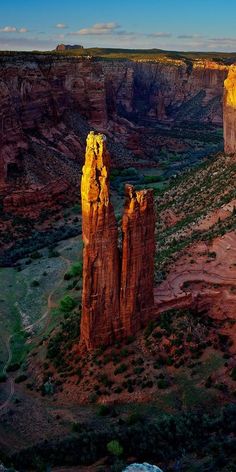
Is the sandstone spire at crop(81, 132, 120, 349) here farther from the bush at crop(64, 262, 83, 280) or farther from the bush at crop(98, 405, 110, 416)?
the bush at crop(64, 262, 83, 280)

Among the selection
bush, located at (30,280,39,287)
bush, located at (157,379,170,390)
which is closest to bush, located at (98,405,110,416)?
bush, located at (157,379,170,390)

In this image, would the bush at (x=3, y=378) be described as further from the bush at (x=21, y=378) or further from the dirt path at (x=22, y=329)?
the bush at (x=21, y=378)

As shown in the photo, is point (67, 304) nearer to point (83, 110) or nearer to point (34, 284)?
point (34, 284)

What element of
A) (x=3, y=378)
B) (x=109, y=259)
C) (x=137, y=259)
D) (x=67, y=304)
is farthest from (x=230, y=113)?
(x=3, y=378)

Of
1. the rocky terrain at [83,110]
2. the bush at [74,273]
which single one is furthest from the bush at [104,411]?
the rocky terrain at [83,110]

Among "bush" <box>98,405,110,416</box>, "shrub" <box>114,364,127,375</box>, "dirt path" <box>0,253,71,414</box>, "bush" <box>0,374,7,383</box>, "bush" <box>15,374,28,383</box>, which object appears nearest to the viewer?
"bush" <box>98,405,110,416</box>
